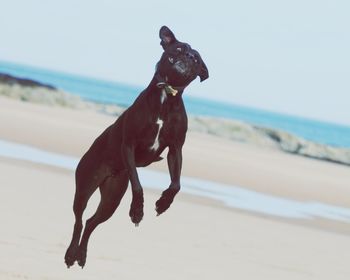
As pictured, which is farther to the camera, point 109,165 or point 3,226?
point 3,226

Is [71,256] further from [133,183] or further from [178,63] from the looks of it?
[178,63]

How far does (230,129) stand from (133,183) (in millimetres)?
71405

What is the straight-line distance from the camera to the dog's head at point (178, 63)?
4.02 meters

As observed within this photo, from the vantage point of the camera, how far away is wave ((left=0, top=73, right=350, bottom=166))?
7088cm

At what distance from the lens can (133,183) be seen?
403cm

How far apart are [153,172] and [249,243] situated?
10533mm

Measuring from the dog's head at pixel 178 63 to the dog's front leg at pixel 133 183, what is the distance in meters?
0.38

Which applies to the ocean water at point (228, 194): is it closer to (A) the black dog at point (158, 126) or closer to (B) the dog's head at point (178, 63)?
(A) the black dog at point (158, 126)

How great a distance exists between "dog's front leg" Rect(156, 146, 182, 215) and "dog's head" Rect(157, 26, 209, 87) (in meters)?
0.35

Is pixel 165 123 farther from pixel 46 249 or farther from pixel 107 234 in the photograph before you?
pixel 107 234

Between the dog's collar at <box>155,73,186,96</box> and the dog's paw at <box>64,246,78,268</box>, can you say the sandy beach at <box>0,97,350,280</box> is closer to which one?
the dog's paw at <box>64,246,78,268</box>

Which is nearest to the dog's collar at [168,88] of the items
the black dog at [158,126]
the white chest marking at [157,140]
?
the black dog at [158,126]

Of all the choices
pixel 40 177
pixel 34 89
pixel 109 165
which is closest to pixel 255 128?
pixel 34 89

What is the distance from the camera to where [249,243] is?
1788 centimetres
